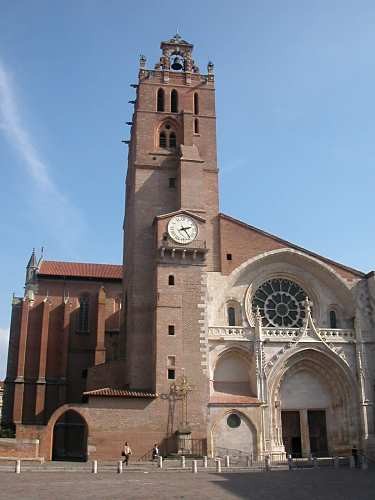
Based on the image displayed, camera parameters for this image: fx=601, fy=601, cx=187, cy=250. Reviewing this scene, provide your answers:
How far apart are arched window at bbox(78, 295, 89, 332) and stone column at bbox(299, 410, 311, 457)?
23.0 m

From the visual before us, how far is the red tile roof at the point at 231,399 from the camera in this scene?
35.8 metres

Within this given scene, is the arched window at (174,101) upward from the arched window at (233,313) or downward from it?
upward

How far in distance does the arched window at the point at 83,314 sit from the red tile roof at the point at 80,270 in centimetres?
234

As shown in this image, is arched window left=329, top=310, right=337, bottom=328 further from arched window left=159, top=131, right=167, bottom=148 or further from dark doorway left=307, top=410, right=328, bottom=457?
arched window left=159, top=131, right=167, bottom=148

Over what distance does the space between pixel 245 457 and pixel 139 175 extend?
807 inches

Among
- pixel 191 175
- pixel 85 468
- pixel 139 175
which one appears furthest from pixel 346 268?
pixel 85 468

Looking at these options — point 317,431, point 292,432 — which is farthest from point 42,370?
point 317,431

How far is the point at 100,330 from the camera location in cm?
5088

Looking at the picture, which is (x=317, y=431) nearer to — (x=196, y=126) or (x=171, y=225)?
(x=171, y=225)

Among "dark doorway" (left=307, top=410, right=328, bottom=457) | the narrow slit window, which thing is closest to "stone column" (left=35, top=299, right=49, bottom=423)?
the narrow slit window

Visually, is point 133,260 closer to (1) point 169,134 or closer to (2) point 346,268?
(1) point 169,134

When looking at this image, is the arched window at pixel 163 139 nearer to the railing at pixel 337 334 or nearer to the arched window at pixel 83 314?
the railing at pixel 337 334

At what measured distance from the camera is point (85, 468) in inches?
1110

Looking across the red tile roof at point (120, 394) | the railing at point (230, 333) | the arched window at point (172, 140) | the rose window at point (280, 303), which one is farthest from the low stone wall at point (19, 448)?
the arched window at point (172, 140)
